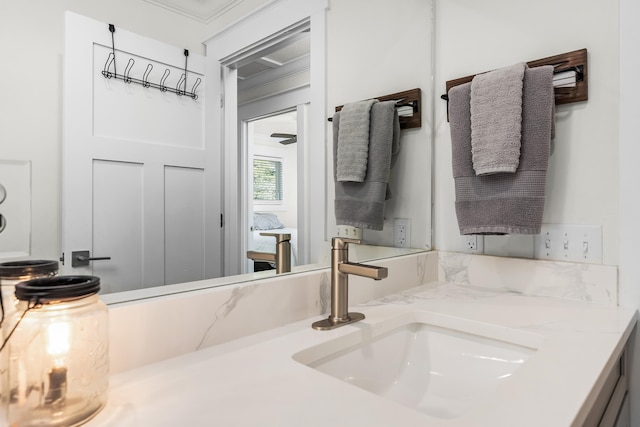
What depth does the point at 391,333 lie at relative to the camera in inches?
37.6

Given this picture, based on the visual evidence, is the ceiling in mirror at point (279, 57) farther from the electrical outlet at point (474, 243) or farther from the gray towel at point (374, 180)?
the electrical outlet at point (474, 243)

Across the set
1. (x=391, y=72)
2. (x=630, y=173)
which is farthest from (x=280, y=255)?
(x=630, y=173)

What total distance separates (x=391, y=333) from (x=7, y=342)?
2.43ft

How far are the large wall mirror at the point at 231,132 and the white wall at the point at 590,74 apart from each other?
0.31 meters

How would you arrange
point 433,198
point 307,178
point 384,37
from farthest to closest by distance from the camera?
point 433,198 → point 384,37 → point 307,178

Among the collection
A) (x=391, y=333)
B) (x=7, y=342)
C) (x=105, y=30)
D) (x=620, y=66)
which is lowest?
(x=391, y=333)

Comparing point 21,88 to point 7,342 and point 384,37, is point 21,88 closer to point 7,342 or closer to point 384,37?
point 7,342

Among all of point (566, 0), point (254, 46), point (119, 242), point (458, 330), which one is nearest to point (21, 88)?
point (119, 242)

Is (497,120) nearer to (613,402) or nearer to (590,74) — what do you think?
(590,74)

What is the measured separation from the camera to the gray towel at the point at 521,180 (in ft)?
3.62

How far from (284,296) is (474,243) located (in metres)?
0.80

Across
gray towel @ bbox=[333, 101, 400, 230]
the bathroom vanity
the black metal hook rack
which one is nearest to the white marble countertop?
the bathroom vanity

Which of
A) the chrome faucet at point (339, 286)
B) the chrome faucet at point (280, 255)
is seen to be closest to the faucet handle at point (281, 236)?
the chrome faucet at point (280, 255)

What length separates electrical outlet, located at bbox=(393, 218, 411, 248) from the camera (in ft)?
4.58
